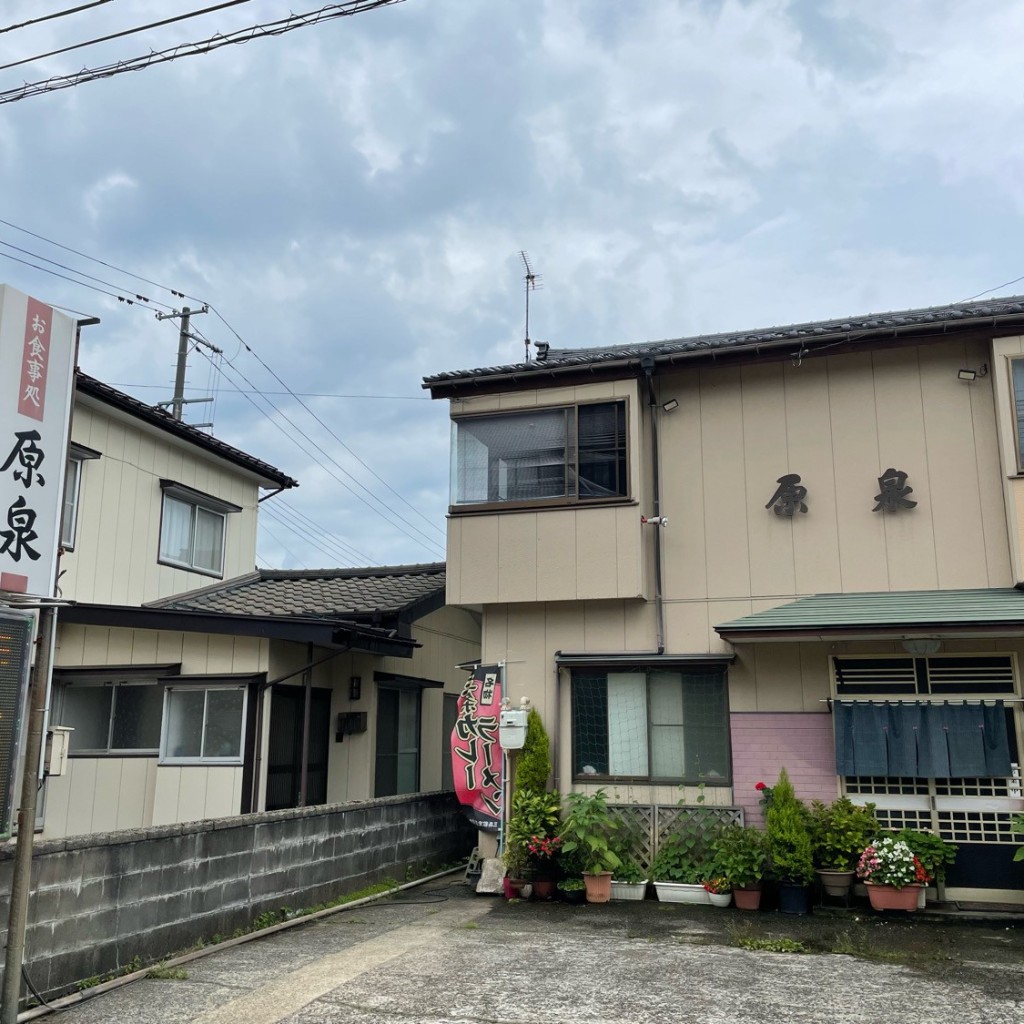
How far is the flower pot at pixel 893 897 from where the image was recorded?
843 cm

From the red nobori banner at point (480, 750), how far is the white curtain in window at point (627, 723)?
128 cm

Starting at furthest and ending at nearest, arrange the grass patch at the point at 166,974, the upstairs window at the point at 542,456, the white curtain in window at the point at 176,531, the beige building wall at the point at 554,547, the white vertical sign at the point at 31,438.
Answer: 1. the white curtain in window at the point at 176,531
2. the upstairs window at the point at 542,456
3. the beige building wall at the point at 554,547
4. the grass patch at the point at 166,974
5. the white vertical sign at the point at 31,438

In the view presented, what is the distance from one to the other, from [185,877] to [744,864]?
507cm

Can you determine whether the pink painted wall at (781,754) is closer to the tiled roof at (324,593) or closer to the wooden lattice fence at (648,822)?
the wooden lattice fence at (648,822)

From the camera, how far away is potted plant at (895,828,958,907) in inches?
340

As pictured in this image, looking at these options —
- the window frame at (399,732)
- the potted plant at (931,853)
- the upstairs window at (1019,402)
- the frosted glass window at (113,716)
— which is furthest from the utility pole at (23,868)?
the upstairs window at (1019,402)

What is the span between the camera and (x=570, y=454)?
1072 centimetres

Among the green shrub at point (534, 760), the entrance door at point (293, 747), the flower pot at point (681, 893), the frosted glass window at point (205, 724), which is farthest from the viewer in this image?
the entrance door at point (293, 747)

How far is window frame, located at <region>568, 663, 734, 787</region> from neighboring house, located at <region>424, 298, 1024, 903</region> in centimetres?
2

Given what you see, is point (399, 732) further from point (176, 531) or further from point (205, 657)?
point (176, 531)

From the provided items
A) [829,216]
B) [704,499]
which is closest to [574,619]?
[704,499]

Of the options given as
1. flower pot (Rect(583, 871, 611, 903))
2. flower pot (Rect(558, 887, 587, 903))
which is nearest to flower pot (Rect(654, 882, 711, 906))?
flower pot (Rect(583, 871, 611, 903))

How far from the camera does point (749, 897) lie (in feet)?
29.3

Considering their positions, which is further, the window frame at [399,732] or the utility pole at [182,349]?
the utility pole at [182,349]
